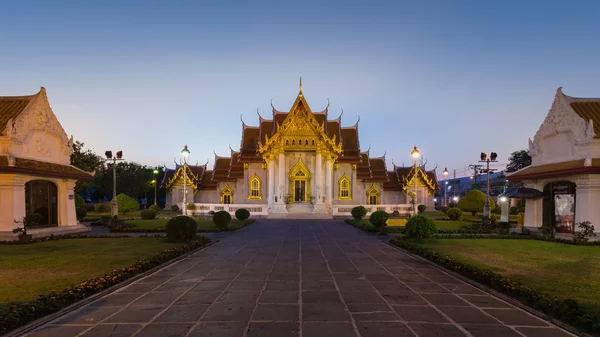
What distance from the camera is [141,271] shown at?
11.5 meters

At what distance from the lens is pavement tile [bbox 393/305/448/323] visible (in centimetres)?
725

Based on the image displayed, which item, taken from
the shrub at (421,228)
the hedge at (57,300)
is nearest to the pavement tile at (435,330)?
the hedge at (57,300)

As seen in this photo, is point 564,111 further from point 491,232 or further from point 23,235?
point 23,235

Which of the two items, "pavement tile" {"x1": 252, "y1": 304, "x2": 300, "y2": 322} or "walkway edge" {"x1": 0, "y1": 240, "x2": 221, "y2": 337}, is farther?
"pavement tile" {"x1": 252, "y1": 304, "x2": 300, "y2": 322}

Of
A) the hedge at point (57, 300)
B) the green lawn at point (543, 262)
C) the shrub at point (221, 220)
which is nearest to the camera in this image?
the hedge at point (57, 300)

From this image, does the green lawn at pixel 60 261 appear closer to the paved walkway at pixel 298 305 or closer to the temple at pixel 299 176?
the paved walkway at pixel 298 305

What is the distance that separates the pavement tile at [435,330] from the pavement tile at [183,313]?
393 centimetres

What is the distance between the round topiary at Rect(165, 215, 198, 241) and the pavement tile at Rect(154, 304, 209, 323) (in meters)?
10.7

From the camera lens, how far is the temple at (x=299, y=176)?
42438mm

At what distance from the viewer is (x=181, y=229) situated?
1833 cm

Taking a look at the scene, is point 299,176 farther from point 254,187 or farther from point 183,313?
point 183,313

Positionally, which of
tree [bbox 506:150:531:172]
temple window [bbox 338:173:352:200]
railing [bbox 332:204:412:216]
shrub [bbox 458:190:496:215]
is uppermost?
tree [bbox 506:150:531:172]

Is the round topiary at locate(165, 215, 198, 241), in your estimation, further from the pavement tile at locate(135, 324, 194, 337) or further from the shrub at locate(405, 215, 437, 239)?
the pavement tile at locate(135, 324, 194, 337)

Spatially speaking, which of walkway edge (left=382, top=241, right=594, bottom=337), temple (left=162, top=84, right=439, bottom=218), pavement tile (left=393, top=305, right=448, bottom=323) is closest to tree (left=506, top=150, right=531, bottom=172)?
temple (left=162, top=84, right=439, bottom=218)
